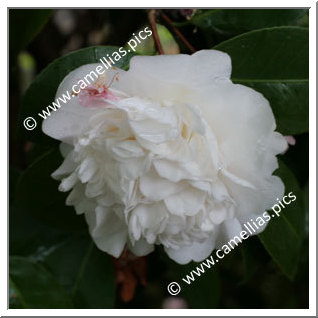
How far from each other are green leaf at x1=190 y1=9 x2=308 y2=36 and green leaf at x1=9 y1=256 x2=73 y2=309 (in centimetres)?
52

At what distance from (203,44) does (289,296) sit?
95 cm

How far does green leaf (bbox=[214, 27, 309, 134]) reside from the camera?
2.45 feet

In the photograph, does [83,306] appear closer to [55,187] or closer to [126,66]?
[55,187]

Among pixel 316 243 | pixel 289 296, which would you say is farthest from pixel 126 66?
pixel 289 296

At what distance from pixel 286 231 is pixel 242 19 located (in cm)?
36

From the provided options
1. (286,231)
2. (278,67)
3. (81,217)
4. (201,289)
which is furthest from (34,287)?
(278,67)

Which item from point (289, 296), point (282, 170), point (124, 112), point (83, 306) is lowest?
point (289, 296)

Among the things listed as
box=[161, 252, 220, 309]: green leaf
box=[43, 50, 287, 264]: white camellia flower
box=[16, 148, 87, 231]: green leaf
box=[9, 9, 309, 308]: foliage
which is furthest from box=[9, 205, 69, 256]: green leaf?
box=[43, 50, 287, 264]: white camellia flower

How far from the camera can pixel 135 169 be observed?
621mm

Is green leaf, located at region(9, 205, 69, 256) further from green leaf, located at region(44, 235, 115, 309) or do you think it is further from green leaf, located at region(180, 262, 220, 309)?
green leaf, located at region(180, 262, 220, 309)

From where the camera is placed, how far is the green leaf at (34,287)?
86cm

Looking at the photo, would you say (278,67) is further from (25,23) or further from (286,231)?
(25,23)

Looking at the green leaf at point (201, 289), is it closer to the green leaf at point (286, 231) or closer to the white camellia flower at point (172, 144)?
the green leaf at point (286, 231)

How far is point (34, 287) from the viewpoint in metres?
0.89
